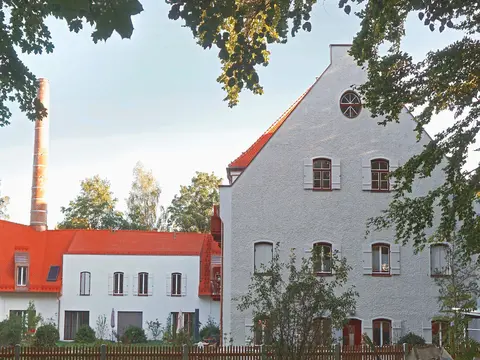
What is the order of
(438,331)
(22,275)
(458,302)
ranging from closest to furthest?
(458,302) → (438,331) → (22,275)

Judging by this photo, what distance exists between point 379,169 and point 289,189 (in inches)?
140

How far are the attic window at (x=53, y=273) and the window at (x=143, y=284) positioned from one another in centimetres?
488

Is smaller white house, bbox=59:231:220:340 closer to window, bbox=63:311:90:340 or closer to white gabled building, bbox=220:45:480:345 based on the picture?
window, bbox=63:311:90:340

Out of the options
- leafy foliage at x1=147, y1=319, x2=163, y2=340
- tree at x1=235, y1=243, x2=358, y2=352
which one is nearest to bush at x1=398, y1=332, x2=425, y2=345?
tree at x1=235, y1=243, x2=358, y2=352

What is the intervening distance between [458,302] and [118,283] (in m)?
24.4

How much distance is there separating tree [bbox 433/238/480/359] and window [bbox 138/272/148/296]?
20.6m

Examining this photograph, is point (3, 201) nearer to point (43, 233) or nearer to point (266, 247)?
point (43, 233)

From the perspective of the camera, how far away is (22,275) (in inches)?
1719

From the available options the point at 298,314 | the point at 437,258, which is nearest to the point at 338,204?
the point at 437,258

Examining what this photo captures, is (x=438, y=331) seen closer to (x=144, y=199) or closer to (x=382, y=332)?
(x=382, y=332)

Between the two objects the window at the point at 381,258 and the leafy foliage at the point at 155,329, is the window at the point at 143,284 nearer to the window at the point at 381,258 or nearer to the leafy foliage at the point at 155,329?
the leafy foliage at the point at 155,329

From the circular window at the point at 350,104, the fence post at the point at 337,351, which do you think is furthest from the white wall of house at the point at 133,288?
the fence post at the point at 337,351

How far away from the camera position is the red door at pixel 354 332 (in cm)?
2716

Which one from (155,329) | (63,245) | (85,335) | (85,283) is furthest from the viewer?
(63,245)
